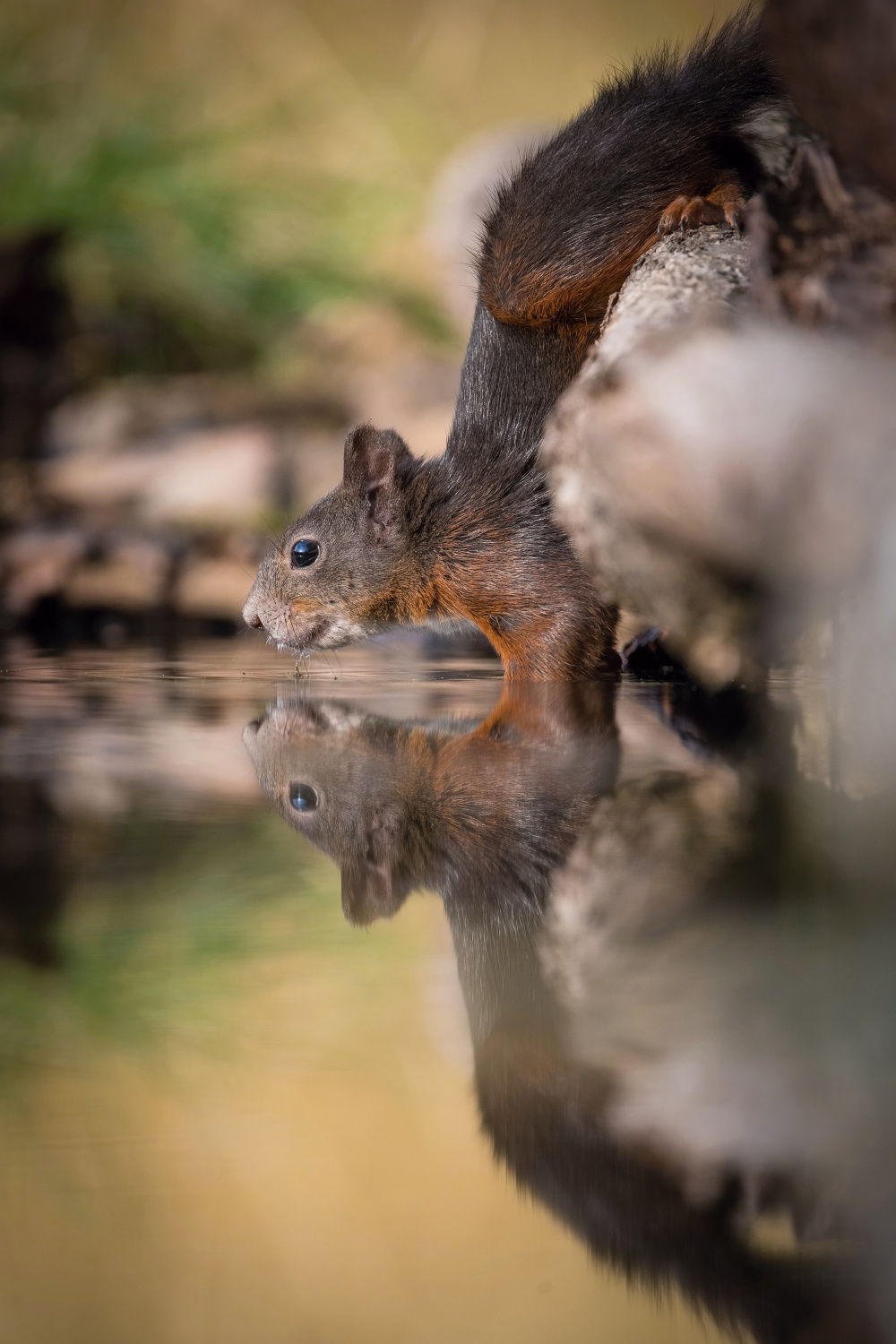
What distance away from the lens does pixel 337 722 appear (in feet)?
3.66

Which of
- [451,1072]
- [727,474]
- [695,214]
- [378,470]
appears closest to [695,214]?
[695,214]

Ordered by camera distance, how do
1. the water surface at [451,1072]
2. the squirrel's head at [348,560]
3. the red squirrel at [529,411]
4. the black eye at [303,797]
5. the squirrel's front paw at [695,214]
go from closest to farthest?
the water surface at [451,1072] → the black eye at [303,797] → the squirrel's front paw at [695,214] → the red squirrel at [529,411] → the squirrel's head at [348,560]

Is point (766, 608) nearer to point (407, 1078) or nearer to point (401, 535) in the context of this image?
point (407, 1078)

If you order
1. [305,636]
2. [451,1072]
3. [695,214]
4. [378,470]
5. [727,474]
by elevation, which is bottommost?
[451,1072]

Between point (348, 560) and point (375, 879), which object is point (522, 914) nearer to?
point (375, 879)

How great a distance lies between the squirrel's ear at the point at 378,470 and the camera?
1.80 m

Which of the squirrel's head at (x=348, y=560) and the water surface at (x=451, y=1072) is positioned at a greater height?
the squirrel's head at (x=348, y=560)

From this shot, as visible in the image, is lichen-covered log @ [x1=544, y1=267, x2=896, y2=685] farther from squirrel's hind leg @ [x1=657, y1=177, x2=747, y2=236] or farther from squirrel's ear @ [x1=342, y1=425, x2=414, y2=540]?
squirrel's ear @ [x1=342, y1=425, x2=414, y2=540]

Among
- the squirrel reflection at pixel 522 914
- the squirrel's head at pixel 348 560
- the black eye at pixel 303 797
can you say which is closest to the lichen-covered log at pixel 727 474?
the squirrel reflection at pixel 522 914

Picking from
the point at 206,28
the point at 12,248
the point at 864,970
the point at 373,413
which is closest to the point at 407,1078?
the point at 864,970

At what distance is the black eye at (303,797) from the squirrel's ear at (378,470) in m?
A: 1.04

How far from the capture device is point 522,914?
1.62 feet

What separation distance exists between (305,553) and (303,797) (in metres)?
1.15

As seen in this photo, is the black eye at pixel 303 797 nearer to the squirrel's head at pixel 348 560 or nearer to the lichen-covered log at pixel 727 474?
the lichen-covered log at pixel 727 474
